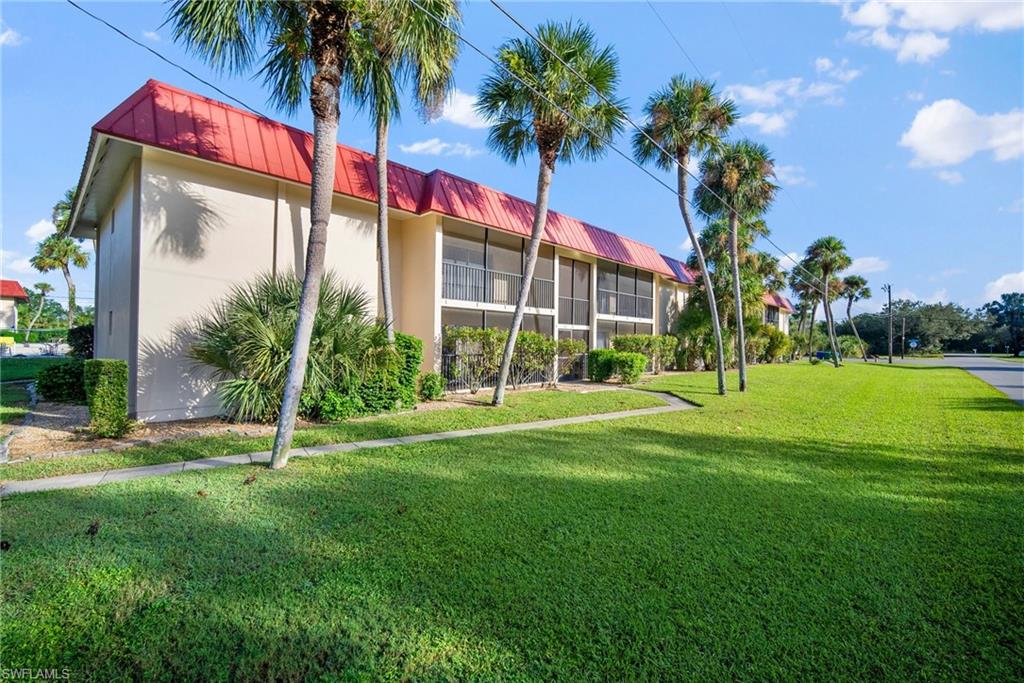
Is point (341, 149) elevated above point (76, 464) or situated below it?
above

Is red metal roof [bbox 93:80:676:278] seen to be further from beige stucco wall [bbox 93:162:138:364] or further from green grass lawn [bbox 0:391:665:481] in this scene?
green grass lawn [bbox 0:391:665:481]

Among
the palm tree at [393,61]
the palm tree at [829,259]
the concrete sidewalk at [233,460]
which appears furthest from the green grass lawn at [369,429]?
the palm tree at [829,259]

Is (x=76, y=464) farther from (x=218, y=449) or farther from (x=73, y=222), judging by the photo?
(x=73, y=222)

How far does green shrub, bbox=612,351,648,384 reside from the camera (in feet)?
56.7

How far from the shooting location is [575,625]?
2596 millimetres

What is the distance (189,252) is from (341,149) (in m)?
4.42

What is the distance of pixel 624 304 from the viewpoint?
22516mm

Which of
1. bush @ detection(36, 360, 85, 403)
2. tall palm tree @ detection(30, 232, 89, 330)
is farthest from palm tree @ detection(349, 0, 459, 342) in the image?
tall palm tree @ detection(30, 232, 89, 330)

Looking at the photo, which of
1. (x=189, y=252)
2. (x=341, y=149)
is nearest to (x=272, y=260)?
(x=189, y=252)

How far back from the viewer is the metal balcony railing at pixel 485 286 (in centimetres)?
1425

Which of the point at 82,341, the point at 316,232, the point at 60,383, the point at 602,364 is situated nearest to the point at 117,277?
the point at 60,383

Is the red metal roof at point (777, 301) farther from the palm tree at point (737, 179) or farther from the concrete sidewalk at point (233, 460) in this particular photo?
the concrete sidewalk at point (233, 460)

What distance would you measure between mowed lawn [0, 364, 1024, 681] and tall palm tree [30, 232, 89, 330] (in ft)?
120

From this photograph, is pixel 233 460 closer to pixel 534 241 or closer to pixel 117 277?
pixel 117 277
